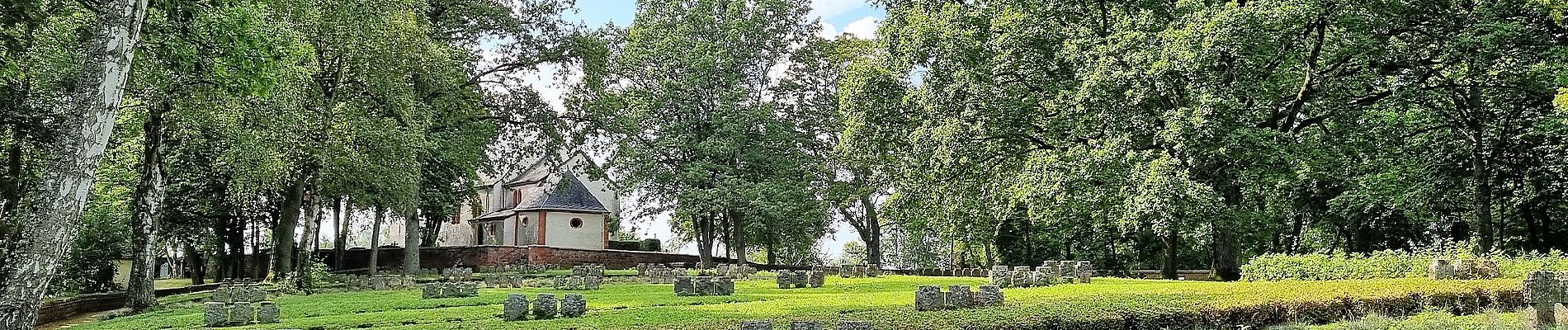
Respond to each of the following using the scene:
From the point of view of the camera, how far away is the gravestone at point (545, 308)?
41.8 ft

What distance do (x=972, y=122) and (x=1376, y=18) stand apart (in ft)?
27.2

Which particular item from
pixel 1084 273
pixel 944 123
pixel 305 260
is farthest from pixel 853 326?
pixel 305 260

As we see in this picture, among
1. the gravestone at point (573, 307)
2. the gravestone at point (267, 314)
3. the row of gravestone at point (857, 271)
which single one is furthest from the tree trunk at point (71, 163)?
the row of gravestone at point (857, 271)

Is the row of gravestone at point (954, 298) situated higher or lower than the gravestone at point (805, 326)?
higher

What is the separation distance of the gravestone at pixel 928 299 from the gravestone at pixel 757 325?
3.21 m

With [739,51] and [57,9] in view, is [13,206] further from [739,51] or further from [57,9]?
[739,51]

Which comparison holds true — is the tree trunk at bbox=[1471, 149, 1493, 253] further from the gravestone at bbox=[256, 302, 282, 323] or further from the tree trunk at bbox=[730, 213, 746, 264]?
the gravestone at bbox=[256, 302, 282, 323]

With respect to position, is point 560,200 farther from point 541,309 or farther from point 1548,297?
point 1548,297

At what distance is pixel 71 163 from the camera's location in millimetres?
10609

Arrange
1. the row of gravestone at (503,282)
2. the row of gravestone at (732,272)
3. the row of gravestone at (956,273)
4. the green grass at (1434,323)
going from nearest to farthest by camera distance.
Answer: the green grass at (1434,323)
the row of gravestone at (503,282)
the row of gravestone at (732,272)
the row of gravestone at (956,273)

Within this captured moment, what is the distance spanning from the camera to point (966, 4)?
83.7 feet

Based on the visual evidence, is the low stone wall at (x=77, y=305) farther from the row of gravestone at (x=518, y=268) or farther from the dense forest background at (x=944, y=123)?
the row of gravestone at (x=518, y=268)

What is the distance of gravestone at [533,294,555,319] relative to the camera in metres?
12.7

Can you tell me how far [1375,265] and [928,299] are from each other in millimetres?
9998
